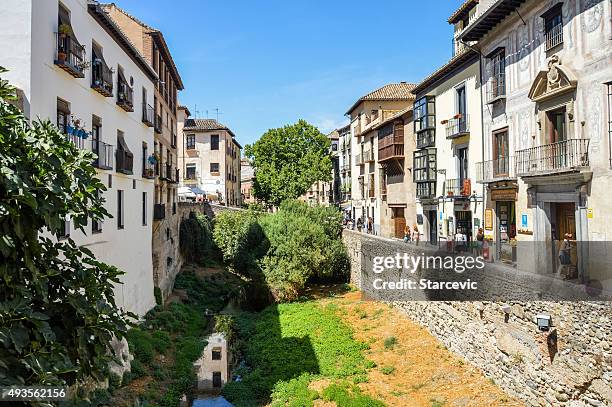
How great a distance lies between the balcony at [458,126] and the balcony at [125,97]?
51.5 ft

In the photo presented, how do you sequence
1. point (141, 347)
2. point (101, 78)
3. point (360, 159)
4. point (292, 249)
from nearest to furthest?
1. point (101, 78)
2. point (141, 347)
3. point (292, 249)
4. point (360, 159)

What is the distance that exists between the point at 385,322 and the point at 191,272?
16.3 m

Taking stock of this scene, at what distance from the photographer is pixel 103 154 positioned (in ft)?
51.8

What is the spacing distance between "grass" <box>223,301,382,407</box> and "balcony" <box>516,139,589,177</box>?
385 inches

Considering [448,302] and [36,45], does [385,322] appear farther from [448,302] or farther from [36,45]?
[36,45]

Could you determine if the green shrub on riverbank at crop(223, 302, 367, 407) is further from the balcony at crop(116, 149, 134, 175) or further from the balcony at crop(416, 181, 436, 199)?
the balcony at crop(116, 149, 134, 175)

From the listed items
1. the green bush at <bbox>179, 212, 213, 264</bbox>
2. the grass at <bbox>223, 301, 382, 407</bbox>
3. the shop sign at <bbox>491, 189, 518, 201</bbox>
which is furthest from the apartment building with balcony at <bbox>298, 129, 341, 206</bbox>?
the shop sign at <bbox>491, 189, 518, 201</bbox>

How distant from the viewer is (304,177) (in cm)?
4572

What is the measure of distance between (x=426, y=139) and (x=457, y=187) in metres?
4.48

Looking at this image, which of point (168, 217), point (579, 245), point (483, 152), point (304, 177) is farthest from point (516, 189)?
point (304, 177)

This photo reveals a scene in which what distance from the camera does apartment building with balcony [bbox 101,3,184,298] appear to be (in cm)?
2314

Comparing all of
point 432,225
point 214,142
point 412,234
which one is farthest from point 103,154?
point 214,142

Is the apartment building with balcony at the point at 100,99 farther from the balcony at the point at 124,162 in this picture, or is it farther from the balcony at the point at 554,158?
the balcony at the point at 554,158

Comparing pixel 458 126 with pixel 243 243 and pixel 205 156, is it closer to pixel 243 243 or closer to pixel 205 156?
pixel 243 243
